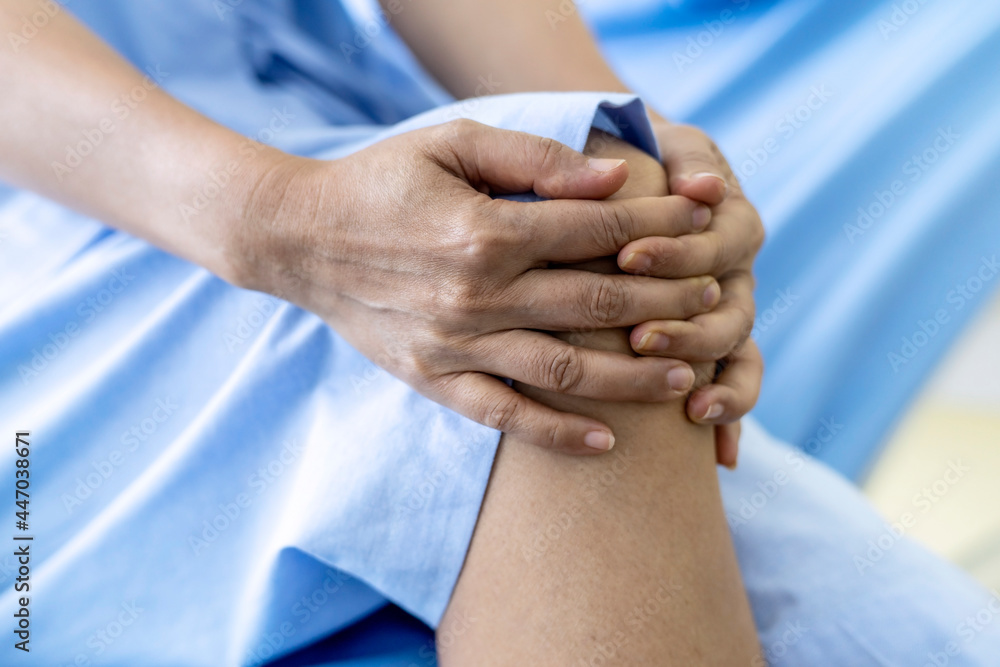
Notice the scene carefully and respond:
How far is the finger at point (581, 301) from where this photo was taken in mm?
552

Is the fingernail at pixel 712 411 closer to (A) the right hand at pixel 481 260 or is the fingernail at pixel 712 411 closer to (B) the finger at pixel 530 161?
(A) the right hand at pixel 481 260

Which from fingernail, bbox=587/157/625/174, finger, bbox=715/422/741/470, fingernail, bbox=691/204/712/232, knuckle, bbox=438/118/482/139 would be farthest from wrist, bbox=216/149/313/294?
finger, bbox=715/422/741/470

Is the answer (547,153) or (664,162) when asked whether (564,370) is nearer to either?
(547,153)

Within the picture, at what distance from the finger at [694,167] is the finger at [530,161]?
0.11 m

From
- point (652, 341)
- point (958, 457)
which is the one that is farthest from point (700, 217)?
point (958, 457)

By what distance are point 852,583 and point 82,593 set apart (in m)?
0.69

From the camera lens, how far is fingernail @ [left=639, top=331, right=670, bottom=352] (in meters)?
0.58

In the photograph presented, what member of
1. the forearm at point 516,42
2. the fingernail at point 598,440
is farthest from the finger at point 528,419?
the forearm at point 516,42

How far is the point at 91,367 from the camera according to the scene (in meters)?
0.69

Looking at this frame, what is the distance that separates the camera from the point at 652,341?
22.8 inches

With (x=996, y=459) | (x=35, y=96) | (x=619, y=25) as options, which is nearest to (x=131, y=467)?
(x=35, y=96)

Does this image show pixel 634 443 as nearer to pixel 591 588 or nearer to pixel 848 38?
pixel 591 588

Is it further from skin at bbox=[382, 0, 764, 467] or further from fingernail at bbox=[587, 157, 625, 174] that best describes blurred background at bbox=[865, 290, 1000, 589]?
fingernail at bbox=[587, 157, 625, 174]

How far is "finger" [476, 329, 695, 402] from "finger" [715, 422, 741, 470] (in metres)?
0.17
